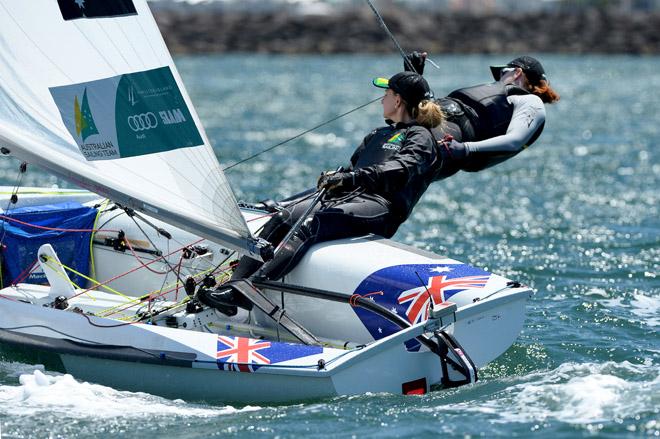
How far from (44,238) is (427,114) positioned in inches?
95.1

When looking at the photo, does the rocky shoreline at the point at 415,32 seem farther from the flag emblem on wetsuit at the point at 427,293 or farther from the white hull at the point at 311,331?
the flag emblem on wetsuit at the point at 427,293

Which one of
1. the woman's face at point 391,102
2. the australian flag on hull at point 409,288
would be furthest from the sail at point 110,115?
the woman's face at point 391,102

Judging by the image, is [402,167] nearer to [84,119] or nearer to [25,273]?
[84,119]

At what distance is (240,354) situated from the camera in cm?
551

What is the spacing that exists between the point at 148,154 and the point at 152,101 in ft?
0.85

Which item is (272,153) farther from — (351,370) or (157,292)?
(351,370)

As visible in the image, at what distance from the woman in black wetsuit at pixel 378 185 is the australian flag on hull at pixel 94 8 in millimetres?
1274

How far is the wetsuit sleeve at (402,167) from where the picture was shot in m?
6.11

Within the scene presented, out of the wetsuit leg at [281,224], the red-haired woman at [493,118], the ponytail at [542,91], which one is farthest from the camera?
the ponytail at [542,91]

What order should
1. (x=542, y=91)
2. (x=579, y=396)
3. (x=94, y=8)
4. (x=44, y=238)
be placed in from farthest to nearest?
(x=542, y=91), (x=44, y=238), (x=94, y=8), (x=579, y=396)

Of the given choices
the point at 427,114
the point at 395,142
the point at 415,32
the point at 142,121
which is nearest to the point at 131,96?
the point at 142,121

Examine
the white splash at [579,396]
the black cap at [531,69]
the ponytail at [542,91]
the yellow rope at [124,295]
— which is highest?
the black cap at [531,69]

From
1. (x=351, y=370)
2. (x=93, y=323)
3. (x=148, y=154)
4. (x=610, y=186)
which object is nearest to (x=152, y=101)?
(x=148, y=154)

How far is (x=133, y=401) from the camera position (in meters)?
5.46
